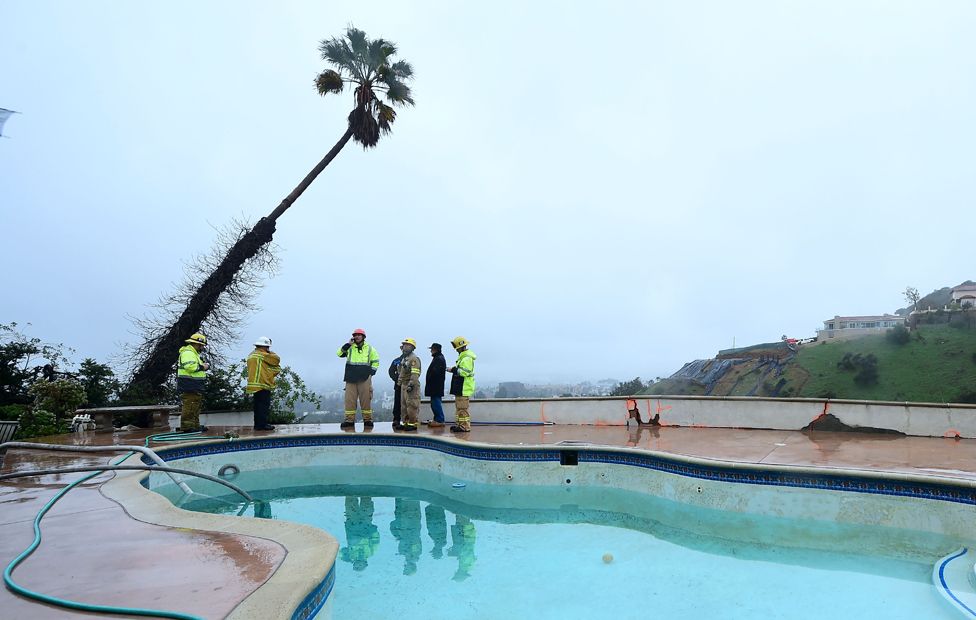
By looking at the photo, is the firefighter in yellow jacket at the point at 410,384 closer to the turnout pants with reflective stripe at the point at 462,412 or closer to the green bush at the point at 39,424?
the turnout pants with reflective stripe at the point at 462,412

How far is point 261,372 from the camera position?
29.7 feet

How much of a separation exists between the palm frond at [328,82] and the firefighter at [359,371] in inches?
358

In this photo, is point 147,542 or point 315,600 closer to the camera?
point 315,600

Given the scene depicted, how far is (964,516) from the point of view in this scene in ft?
15.4

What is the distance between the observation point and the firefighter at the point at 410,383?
8.98 meters

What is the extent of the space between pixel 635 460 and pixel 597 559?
216 centimetres

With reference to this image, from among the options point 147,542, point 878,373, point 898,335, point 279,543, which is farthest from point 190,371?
point 898,335

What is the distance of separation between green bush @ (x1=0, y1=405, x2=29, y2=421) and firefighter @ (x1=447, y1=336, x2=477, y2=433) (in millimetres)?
7755

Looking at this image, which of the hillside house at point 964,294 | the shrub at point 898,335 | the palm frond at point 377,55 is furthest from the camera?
the hillside house at point 964,294

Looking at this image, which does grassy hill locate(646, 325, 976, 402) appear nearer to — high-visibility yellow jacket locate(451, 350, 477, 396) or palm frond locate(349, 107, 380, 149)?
palm frond locate(349, 107, 380, 149)

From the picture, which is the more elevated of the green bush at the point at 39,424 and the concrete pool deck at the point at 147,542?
the green bush at the point at 39,424

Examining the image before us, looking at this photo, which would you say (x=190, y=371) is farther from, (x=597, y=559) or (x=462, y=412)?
(x=597, y=559)

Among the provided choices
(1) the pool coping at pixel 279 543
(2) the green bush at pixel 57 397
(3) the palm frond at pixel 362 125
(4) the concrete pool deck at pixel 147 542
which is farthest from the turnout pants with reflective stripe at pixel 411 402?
(3) the palm frond at pixel 362 125

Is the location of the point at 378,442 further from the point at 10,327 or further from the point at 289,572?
the point at 10,327
